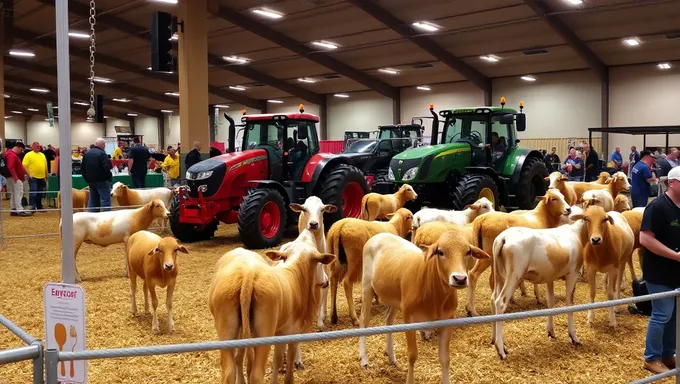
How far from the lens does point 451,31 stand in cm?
2234

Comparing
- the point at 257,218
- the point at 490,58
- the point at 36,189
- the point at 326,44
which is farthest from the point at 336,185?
the point at 490,58

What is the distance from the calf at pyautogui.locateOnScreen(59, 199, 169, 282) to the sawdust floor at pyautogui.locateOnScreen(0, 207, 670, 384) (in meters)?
0.63

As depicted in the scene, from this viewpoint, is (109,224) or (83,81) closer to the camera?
(109,224)

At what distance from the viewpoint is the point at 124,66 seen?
30859mm

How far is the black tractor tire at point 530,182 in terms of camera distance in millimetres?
12617

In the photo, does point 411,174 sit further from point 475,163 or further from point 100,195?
point 100,195

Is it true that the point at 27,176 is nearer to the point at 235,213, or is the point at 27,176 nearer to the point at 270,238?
the point at 235,213

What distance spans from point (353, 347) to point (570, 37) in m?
19.1

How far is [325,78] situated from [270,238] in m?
21.3

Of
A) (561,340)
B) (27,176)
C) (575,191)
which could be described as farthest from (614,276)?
→ (27,176)

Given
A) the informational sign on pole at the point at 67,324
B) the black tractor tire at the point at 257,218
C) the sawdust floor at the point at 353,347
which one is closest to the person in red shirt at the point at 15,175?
the black tractor tire at the point at 257,218

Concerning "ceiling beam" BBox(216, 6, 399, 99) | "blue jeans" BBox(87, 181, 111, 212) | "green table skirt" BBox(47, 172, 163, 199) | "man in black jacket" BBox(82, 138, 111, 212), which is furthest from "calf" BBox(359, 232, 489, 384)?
"green table skirt" BBox(47, 172, 163, 199)

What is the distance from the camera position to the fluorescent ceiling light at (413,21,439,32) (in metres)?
21.9

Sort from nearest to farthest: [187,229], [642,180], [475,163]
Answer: [642,180], [187,229], [475,163]
